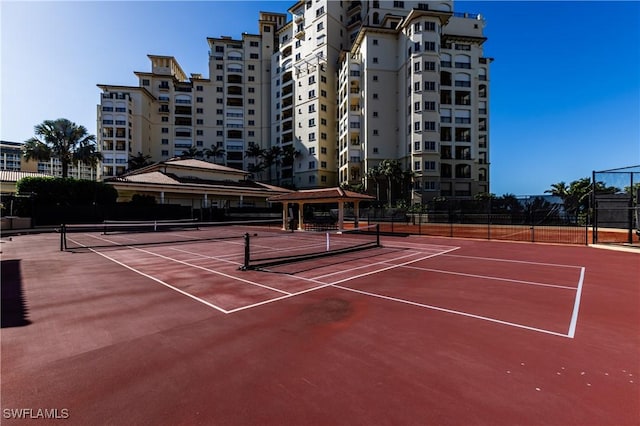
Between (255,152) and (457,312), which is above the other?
(255,152)

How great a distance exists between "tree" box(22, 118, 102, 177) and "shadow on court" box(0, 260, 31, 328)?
48.1 meters

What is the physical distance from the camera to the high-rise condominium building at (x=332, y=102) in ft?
186

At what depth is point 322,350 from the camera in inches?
177

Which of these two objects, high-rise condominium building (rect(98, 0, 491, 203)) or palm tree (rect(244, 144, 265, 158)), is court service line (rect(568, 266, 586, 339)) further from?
palm tree (rect(244, 144, 265, 158))

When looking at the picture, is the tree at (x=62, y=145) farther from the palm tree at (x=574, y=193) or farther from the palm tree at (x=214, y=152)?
the palm tree at (x=574, y=193)

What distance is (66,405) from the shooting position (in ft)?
10.6

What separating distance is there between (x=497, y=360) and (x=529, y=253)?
1358 cm

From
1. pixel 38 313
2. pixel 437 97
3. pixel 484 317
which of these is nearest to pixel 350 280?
pixel 484 317

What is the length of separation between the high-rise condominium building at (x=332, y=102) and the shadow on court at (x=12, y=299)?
53503mm

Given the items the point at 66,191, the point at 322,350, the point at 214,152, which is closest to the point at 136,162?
the point at 214,152

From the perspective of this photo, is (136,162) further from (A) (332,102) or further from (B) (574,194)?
(B) (574,194)

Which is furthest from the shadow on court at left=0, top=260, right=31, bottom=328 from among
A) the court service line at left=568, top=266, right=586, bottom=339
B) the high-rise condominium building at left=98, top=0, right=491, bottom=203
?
the high-rise condominium building at left=98, top=0, right=491, bottom=203

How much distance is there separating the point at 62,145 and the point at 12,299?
2214 inches

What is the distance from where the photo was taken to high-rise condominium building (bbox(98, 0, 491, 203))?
2235 inches
